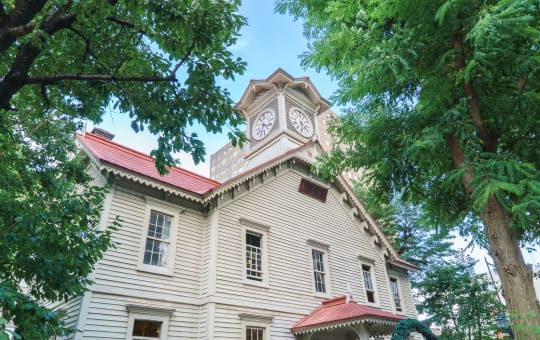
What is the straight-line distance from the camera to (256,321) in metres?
11.0

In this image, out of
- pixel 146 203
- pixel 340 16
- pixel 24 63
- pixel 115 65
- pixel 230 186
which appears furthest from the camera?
pixel 230 186

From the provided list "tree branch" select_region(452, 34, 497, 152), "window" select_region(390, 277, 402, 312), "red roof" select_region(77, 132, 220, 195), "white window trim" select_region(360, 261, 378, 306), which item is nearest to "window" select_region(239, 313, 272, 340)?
"red roof" select_region(77, 132, 220, 195)

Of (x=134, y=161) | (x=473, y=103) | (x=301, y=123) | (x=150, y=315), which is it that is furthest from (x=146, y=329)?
(x=301, y=123)

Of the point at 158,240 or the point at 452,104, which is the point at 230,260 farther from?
the point at 452,104

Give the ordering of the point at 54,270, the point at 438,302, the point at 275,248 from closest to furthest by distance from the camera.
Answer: the point at 54,270
the point at 275,248
the point at 438,302

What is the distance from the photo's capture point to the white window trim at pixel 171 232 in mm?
9883

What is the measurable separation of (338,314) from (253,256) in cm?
342

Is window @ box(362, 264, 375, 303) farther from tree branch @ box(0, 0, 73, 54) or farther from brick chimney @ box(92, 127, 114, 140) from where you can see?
tree branch @ box(0, 0, 73, 54)

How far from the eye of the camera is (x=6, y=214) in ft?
20.8

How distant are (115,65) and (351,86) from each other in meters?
5.09

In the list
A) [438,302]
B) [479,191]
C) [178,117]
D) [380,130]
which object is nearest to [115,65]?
[178,117]

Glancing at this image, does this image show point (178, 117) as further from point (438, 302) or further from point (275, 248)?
point (438, 302)

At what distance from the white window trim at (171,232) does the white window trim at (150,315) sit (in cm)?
100

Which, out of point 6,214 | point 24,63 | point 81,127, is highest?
point 81,127
